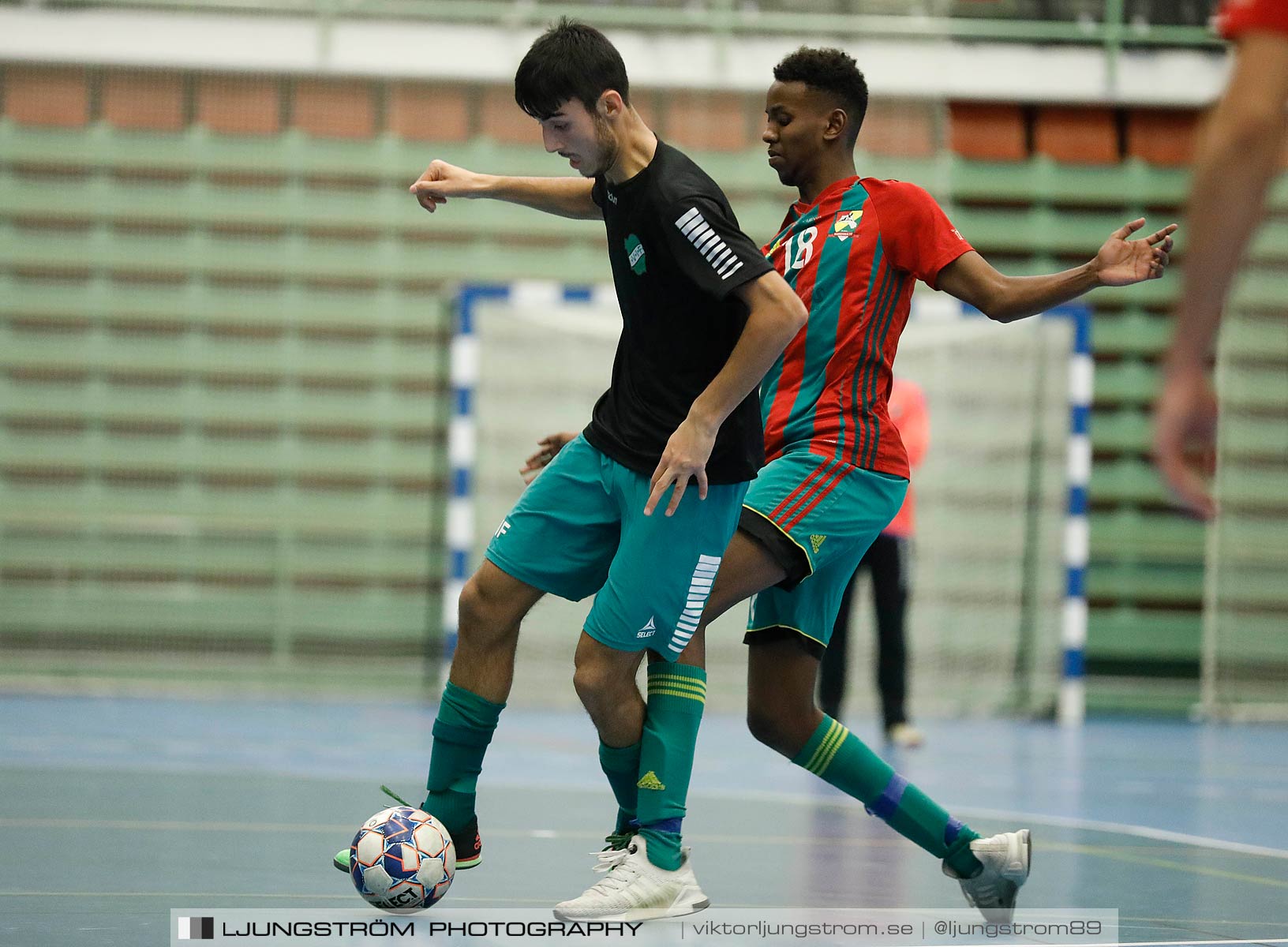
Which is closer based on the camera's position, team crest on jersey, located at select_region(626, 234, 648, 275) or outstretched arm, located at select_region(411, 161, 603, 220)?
team crest on jersey, located at select_region(626, 234, 648, 275)

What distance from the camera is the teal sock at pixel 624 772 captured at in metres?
3.72

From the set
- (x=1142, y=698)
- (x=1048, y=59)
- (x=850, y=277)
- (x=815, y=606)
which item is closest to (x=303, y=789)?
(x=815, y=606)

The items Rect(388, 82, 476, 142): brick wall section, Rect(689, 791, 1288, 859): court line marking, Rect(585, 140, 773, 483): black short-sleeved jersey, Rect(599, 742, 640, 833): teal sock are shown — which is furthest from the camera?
Rect(388, 82, 476, 142): brick wall section

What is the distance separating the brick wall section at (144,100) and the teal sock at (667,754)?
25.6 ft

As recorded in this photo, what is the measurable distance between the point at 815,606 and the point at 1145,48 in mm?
8016

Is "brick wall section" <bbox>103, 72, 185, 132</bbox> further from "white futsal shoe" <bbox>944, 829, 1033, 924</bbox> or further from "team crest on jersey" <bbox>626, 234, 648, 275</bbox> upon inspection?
"white futsal shoe" <bbox>944, 829, 1033, 924</bbox>

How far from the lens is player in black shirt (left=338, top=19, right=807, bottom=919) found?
11.2 feet

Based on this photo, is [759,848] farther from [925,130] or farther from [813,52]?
[925,130]

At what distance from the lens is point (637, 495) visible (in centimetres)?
357

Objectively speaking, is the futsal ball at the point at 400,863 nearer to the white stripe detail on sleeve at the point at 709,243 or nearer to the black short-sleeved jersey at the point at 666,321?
the black short-sleeved jersey at the point at 666,321

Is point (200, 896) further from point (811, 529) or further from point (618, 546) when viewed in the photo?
point (811, 529)

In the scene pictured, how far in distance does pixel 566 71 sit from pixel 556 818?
2845 millimetres

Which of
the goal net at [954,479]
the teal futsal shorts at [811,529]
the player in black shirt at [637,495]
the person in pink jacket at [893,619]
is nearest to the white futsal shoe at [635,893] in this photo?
the player in black shirt at [637,495]

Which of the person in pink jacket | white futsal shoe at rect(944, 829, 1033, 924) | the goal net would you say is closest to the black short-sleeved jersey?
white futsal shoe at rect(944, 829, 1033, 924)
